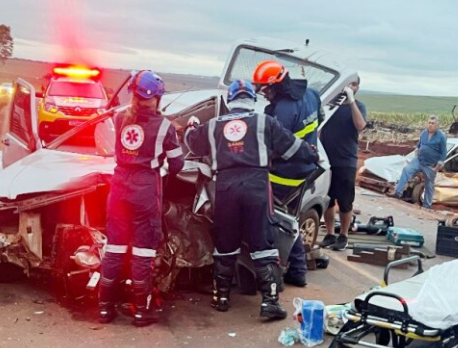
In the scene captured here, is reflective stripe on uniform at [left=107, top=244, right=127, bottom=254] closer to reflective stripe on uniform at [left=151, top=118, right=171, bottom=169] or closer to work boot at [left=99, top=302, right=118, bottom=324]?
work boot at [left=99, top=302, right=118, bottom=324]

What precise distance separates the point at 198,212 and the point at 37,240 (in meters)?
1.33

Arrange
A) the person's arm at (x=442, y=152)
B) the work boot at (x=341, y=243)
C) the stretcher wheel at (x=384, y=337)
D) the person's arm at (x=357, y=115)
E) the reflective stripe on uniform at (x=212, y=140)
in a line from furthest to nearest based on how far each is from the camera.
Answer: the person's arm at (x=442, y=152)
the work boot at (x=341, y=243)
the person's arm at (x=357, y=115)
the reflective stripe on uniform at (x=212, y=140)
the stretcher wheel at (x=384, y=337)

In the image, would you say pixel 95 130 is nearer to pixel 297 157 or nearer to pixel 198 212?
pixel 198 212

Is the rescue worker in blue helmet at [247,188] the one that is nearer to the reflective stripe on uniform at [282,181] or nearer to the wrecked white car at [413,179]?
the reflective stripe on uniform at [282,181]

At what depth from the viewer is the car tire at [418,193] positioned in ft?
43.7

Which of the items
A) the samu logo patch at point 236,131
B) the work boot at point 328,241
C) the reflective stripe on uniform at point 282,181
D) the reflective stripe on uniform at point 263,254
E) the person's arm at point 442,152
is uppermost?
the samu logo patch at point 236,131

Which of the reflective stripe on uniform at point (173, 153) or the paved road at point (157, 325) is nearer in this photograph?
the paved road at point (157, 325)

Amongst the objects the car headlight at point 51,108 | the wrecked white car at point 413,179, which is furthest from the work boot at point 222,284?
the car headlight at point 51,108

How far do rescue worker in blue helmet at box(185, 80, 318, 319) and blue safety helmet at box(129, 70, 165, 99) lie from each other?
607mm

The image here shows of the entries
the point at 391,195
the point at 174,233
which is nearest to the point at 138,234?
the point at 174,233

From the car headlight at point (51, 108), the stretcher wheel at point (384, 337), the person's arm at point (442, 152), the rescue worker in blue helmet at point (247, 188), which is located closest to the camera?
the stretcher wheel at point (384, 337)

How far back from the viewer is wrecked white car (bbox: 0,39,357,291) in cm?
521

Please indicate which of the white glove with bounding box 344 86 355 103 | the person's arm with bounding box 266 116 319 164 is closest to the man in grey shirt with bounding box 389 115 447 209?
the white glove with bounding box 344 86 355 103

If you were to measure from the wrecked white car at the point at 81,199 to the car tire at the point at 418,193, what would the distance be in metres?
7.21
